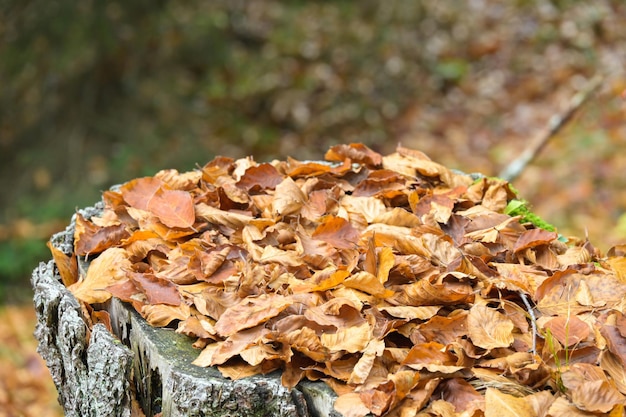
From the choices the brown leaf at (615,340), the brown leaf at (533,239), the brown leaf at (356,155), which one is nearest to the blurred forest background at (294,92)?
the brown leaf at (356,155)

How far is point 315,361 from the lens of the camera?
4.99 feet

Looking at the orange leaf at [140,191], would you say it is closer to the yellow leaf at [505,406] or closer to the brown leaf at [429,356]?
the brown leaf at [429,356]

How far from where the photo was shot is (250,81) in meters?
6.90

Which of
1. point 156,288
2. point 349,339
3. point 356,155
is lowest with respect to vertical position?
point 349,339

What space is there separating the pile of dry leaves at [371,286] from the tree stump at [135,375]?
1.5 inches

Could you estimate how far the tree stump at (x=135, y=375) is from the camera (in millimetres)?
1463

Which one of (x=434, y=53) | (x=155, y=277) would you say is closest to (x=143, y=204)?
(x=155, y=277)

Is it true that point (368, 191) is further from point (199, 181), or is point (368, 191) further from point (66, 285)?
point (66, 285)

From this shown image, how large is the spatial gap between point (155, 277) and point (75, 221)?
581mm

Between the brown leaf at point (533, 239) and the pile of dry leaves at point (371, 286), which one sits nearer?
the pile of dry leaves at point (371, 286)

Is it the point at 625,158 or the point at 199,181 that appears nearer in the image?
the point at 199,181

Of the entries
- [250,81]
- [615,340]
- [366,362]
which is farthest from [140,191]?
[250,81]

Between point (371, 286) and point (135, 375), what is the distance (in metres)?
0.66

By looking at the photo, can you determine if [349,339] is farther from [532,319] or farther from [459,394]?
[532,319]
